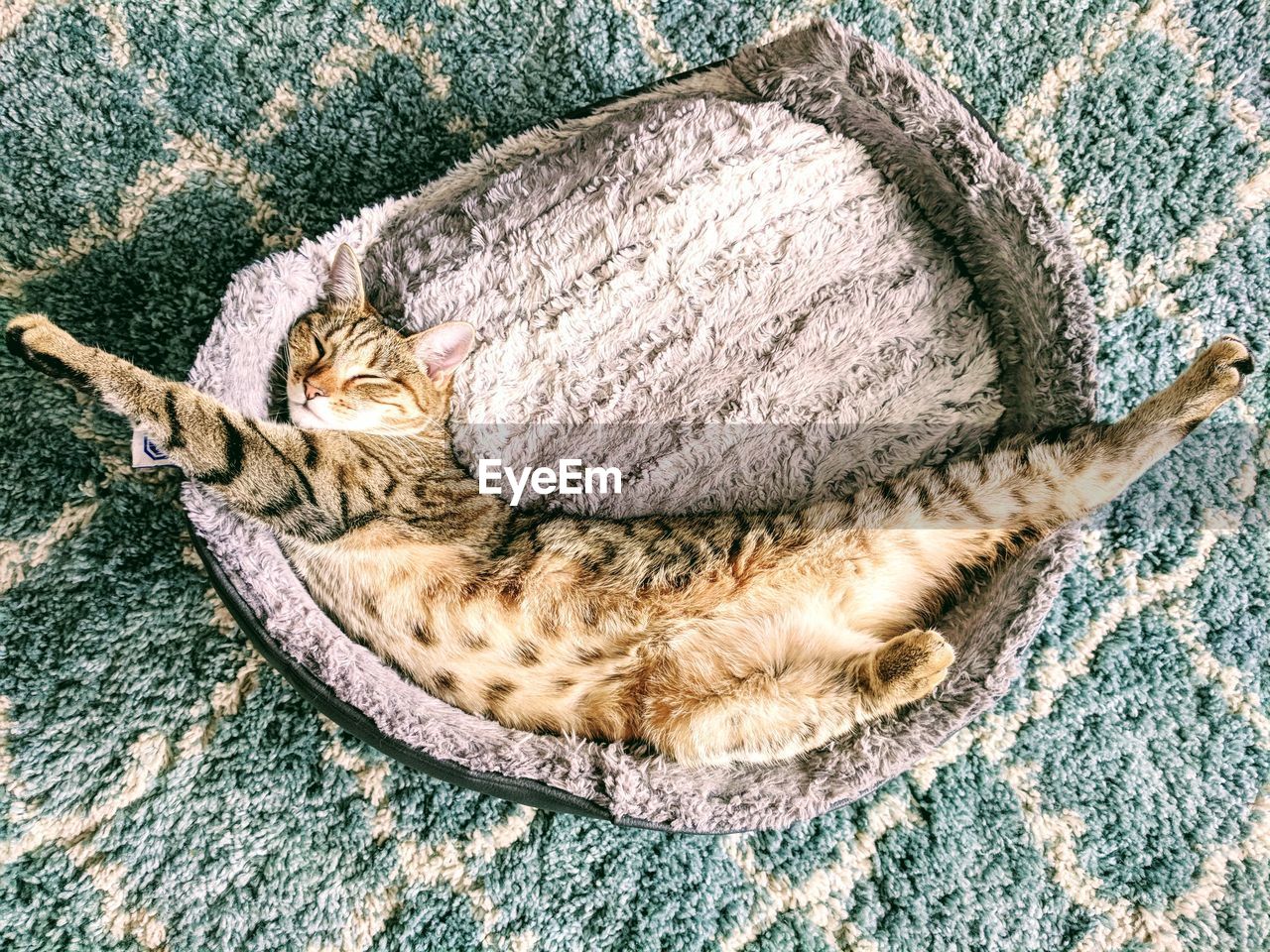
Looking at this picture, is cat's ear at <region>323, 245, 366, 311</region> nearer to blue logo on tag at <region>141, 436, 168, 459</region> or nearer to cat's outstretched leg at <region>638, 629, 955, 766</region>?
blue logo on tag at <region>141, 436, 168, 459</region>

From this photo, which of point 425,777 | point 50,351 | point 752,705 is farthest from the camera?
point 425,777

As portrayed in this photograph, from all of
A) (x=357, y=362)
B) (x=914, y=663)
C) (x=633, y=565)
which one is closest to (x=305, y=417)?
(x=357, y=362)

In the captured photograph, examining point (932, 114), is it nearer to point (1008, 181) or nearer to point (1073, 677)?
point (1008, 181)

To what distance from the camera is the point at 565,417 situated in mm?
1307

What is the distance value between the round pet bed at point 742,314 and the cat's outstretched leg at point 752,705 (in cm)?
4

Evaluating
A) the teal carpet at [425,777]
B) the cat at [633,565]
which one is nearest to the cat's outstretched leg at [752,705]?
the cat at [633,565]

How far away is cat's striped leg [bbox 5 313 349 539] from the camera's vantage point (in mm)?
1026

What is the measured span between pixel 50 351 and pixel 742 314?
943 mm

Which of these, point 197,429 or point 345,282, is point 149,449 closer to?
point 197,429

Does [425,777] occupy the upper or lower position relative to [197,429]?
lower

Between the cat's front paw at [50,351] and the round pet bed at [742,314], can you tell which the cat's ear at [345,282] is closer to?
the round pet bed at [742,314]

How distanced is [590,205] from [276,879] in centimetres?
111

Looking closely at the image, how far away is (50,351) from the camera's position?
1.03m

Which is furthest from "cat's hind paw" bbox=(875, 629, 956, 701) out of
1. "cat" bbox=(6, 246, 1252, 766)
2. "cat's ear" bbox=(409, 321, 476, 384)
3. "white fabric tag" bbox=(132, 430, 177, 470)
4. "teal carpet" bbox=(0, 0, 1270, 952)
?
"white fabric tag" bbox=(132, 430, 177, 470)
